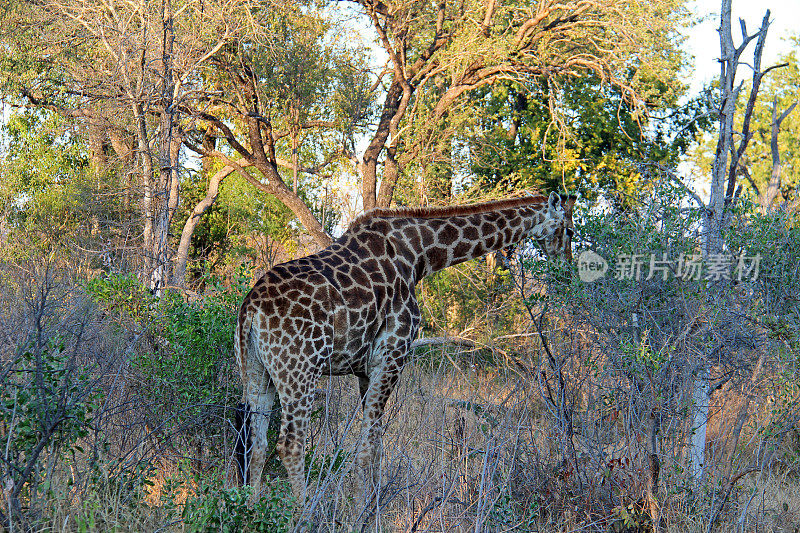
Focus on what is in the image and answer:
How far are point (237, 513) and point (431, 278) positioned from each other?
951cm

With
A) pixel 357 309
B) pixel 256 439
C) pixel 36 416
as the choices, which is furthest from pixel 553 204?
pixel 36 416

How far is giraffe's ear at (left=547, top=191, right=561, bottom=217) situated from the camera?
614 cm

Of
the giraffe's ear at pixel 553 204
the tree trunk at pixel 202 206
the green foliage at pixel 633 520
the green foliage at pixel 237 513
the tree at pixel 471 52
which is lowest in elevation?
the green foliage at pixel 633 520

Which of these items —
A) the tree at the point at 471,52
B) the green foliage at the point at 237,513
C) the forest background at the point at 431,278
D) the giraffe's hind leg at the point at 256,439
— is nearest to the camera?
the green foliage at the point at 237,513

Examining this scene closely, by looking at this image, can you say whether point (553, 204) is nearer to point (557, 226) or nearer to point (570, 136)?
point (557, 226)

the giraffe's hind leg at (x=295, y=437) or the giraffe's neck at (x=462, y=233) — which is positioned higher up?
the giraffe's neck at (x=462, y=233)

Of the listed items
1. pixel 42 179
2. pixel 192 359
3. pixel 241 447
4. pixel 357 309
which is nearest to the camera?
pixel 241 447

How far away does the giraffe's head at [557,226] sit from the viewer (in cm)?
604

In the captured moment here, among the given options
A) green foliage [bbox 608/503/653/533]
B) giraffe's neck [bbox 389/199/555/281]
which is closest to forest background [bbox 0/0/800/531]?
green foliage [bbox 608/503/653/533]

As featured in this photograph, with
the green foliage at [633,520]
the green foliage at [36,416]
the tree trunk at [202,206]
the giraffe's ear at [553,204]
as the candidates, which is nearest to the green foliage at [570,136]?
the tree trunk at [202,206]

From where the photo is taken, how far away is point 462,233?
607 centimetres

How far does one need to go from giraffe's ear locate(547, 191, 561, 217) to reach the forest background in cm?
40

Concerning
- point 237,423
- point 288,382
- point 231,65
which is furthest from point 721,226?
point 231,65

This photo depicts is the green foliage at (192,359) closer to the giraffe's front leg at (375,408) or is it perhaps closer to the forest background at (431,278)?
the forest background at (431,278)
